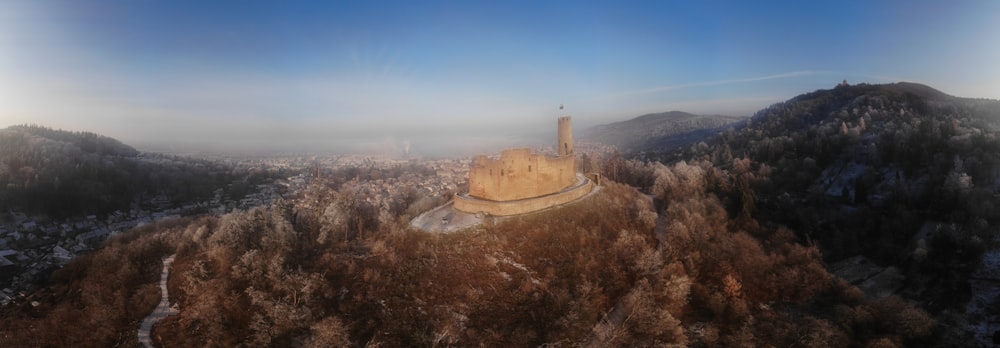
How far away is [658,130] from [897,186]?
262 ft

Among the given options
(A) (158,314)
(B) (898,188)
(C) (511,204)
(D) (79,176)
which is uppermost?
(D) (79,176)

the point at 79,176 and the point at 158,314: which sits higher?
the point at 79,176

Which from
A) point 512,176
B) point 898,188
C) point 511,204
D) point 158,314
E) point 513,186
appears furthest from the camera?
point 898,188

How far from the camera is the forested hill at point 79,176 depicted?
4153cm

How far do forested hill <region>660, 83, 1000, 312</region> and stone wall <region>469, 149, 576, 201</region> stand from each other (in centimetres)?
1780

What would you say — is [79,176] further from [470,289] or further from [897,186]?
[897,186]

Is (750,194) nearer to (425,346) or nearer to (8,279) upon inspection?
(425,346)

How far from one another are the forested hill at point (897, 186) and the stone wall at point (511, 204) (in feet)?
53.8

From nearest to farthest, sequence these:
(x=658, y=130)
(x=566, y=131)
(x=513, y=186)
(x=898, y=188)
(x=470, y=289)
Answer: (x=470, y=289) → (x=513, y=186) → (x=898, y=188) → (x=566, y=131) → (x=658, y=130)

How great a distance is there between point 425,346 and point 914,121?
53670 mm

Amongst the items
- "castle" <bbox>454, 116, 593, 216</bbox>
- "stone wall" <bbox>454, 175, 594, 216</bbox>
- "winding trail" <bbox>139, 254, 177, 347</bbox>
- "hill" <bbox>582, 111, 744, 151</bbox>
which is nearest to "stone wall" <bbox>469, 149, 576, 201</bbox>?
"castle" <bbox>454, 116, 593, 216</bbox>

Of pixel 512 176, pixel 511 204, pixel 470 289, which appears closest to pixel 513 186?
pixel 512 176

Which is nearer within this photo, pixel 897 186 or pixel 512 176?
pixel 512 176

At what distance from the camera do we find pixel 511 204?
86.4ft
